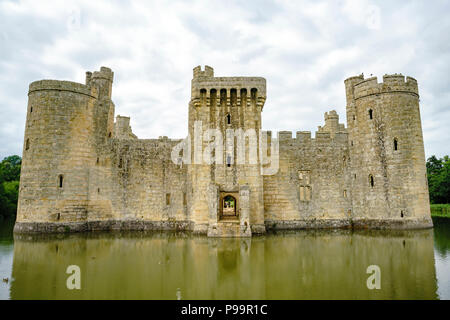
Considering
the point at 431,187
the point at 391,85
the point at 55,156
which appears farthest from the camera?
the point at 431,187

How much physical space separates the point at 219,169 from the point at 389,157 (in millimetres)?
10613

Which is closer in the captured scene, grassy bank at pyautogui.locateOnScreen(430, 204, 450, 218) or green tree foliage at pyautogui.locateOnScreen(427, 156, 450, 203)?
grassy bank at pyautogui.locateOnScreen(430, 204, 450, 218)

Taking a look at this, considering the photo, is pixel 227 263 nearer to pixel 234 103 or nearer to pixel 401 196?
pixel 234 103

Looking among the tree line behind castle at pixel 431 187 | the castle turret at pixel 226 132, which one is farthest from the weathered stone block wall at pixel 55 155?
the tree line behind castle at pixel 431 187

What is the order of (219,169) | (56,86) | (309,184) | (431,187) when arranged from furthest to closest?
(431,187)
(309,184)
(56,86)
(219,169)

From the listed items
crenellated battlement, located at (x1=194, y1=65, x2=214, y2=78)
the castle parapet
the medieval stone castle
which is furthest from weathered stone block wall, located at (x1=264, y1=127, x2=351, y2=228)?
crenellated battlement, located at (x1=194, y1=65, x2=214, y2=78)

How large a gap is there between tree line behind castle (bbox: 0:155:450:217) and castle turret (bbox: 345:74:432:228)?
17109mm

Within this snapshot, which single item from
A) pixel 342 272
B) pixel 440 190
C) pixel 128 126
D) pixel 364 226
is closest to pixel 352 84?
pixel 364 226

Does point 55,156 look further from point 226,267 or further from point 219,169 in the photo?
point 226,267

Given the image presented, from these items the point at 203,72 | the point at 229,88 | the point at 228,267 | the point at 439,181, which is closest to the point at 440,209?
the point at 439,181

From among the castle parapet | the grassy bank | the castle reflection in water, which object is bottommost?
the castle reflection in water

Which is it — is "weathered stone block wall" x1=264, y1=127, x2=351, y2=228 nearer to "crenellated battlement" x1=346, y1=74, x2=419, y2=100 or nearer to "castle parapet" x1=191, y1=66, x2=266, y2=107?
"crenellated battlement" x1=346, y1=74, x2=419, y2=100

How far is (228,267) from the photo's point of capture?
30.7 feet

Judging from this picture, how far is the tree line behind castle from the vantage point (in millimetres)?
28938
